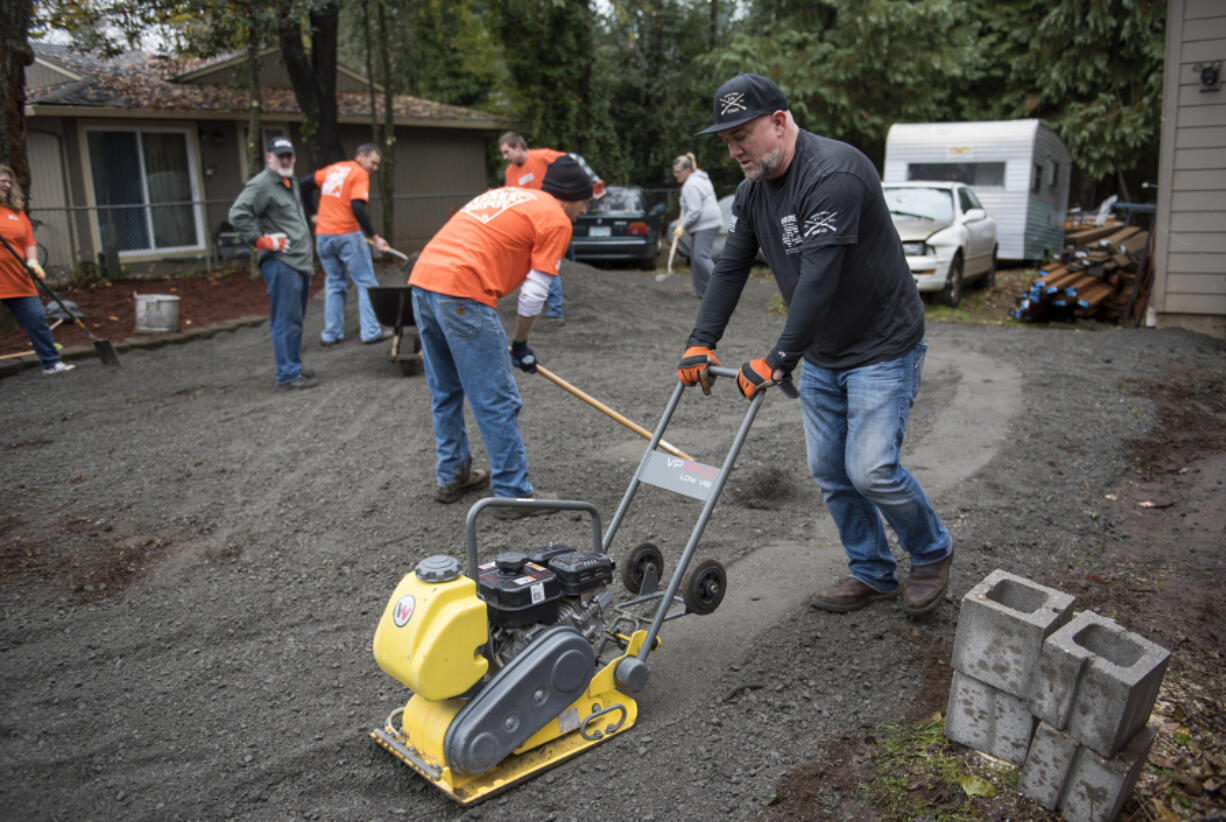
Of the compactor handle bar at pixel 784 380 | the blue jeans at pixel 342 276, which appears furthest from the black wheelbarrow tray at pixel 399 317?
the compactor handle bar at pixel 784 380

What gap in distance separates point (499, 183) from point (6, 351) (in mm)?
14330

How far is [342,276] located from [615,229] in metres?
8.25

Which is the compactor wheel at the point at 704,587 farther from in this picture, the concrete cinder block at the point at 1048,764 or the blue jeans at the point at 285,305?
the blue jeans at the point at 285,305

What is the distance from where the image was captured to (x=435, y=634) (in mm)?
2727

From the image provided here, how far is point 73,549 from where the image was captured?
4891 millimetres

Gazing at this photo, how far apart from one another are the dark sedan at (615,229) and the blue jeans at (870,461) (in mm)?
13781

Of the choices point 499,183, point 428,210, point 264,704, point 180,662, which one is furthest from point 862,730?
point 499,183

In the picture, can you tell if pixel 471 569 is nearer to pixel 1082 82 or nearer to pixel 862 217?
pixel 862 217

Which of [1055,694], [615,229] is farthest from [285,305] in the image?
[615,229]

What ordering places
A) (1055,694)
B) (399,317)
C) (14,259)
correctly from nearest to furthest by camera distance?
(1055,694), (14,259), (399,317)

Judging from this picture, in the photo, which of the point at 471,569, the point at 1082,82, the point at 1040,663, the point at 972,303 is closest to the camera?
the point at 1040,663

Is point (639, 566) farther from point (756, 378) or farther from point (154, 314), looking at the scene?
point (154, 314)

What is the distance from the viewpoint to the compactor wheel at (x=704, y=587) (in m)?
3.39

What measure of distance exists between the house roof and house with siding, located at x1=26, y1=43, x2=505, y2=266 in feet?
0.09
